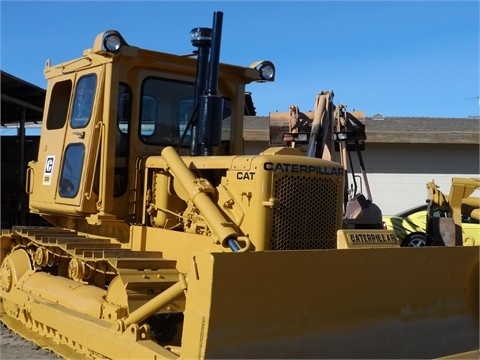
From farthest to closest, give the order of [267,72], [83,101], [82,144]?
[267,72] → [83,101] → [82,144]

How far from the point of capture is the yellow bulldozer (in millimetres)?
4102

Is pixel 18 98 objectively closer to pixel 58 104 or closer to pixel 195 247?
pixel 58 104

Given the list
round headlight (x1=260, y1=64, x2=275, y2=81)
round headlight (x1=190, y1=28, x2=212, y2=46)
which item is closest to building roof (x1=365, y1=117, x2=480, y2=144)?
round headlight (x1=260, y1=64, x2=275, y2=81)

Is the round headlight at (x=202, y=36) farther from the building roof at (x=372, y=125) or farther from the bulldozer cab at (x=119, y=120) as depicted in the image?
the building roof at (x=372, y=125)

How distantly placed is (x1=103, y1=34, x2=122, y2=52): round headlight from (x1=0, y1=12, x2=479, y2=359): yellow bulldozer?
0.4 inches

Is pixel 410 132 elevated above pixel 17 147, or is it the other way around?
pixel 410 132

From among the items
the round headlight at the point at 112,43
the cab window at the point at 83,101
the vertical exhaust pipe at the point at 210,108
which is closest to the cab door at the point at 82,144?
the cab window at the point at 83,101

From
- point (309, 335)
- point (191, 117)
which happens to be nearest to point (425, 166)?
point (191, 117)

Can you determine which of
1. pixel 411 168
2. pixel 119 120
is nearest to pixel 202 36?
pixel 119 120

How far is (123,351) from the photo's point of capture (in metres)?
4.57

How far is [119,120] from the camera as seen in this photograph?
19.5 ft

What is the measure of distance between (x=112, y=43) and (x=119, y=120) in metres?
0.71

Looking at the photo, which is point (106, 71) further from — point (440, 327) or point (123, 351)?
point (440, 327)

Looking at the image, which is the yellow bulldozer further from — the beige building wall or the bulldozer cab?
the beige building wall
